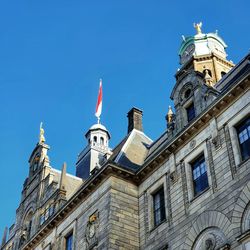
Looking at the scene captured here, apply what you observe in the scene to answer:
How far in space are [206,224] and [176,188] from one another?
3531mm

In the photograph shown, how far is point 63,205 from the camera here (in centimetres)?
3256

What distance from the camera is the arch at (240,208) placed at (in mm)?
21703

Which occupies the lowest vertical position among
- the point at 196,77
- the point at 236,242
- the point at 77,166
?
the point at 236,242

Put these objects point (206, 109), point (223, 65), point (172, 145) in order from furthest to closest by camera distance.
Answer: point (223, 65)
point (172, 145)
point (206, 109)

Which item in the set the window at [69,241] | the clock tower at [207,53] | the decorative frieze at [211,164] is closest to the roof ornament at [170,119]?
the decorative frieze at [211,164]

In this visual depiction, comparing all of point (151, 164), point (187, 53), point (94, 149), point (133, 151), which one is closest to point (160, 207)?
point (151, 164)

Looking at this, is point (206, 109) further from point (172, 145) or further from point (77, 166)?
point (77, 166)

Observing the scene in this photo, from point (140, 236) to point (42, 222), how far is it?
1065cm

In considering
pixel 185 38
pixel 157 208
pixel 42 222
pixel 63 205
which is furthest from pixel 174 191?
pixel 185 38

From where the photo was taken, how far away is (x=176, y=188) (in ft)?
87.2

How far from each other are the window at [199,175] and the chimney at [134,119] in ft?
39.0

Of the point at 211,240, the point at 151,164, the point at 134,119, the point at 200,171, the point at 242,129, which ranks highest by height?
the point at 134,119

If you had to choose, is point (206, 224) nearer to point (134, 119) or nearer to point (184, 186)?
point (184, 186)

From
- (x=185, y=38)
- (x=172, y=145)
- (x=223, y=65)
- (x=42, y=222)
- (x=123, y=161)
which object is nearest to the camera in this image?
(x=172, y=145)
